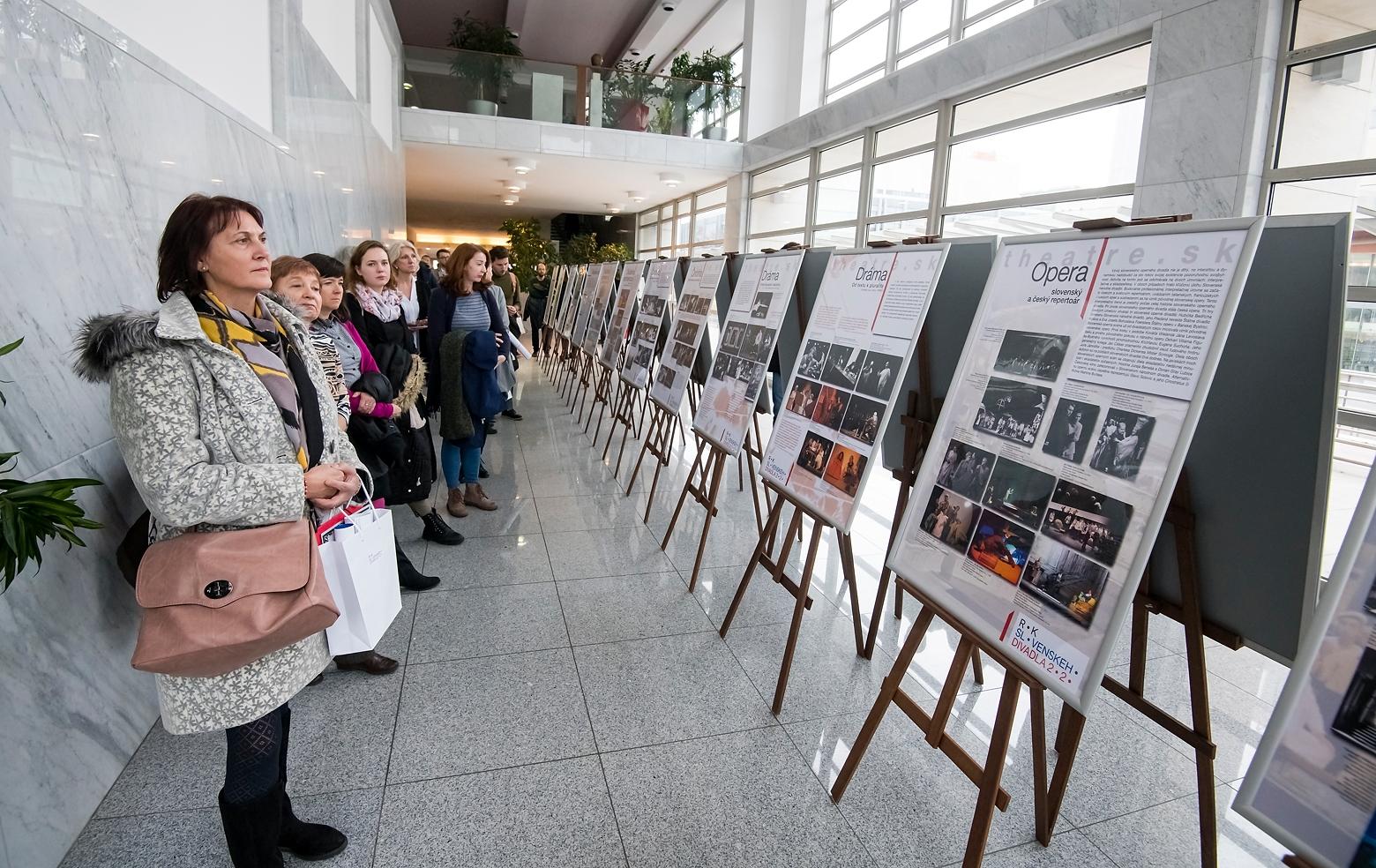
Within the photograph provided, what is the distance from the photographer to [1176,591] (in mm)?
1673

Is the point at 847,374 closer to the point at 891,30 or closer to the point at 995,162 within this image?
the point at 995,162

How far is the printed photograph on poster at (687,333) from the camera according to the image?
378 cm

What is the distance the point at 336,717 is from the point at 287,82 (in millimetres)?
3399

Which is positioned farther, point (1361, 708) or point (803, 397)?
point (803, 397)

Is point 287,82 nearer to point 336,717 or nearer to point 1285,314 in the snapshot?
point 336,717

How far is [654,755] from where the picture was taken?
2.12 metres

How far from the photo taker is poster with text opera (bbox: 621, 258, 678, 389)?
457 cm

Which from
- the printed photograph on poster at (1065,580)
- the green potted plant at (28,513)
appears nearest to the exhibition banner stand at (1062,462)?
the printed photograph on poster at (1065,580)

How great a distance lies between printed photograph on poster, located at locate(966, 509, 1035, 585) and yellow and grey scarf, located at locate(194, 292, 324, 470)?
153 cm

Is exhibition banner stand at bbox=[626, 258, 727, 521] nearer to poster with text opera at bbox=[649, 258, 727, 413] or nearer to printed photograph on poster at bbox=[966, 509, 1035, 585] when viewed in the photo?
poster with text opera at bbox=[649, 258, 727, 413]

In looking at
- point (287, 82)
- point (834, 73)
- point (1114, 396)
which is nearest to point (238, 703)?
point (1114, 396)

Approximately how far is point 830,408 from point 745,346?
2.67 ft

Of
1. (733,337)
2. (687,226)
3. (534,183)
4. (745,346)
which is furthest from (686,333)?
(687,226)

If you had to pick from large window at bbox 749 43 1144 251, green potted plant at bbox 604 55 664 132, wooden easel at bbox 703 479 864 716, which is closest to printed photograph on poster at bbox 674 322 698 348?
large window at bbox 749 43 1144 251
